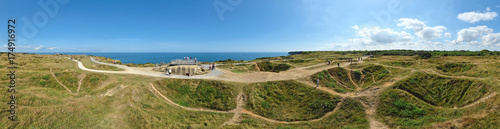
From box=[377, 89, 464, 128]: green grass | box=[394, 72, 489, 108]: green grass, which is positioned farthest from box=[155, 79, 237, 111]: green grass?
box=[394, 72, 489, 108]: green grass

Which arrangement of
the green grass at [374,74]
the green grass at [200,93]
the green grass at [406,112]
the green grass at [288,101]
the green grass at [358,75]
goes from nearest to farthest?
the green grass at [406,112]
the green grass at [288,101]
the green grass at [200,93]
the green grass at [374,74]
the green grass at [358,75]

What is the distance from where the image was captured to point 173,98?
27062 millimetres

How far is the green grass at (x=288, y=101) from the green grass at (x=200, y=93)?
3.66 m

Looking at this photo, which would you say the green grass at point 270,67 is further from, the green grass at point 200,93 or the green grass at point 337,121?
the green grass at point 337,121

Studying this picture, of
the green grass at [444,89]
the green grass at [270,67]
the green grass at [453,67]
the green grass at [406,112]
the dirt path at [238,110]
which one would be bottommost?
the dirt path at [238,110]

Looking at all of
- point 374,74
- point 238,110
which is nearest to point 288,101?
point 238,110

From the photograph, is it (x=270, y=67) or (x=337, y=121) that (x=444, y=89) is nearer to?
(x=337, y=121)

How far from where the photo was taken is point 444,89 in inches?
1104

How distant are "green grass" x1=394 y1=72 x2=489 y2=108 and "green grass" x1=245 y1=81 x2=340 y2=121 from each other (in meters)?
14.7

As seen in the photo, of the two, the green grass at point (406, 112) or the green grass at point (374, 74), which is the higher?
the green grass at point (374, 74)

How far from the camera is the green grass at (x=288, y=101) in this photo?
2478cm

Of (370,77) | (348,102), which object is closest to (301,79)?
(348,102)

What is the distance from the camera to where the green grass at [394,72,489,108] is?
77.3ft

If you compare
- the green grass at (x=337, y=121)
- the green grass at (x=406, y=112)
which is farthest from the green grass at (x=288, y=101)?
the green grass at (x=406, y=112)
